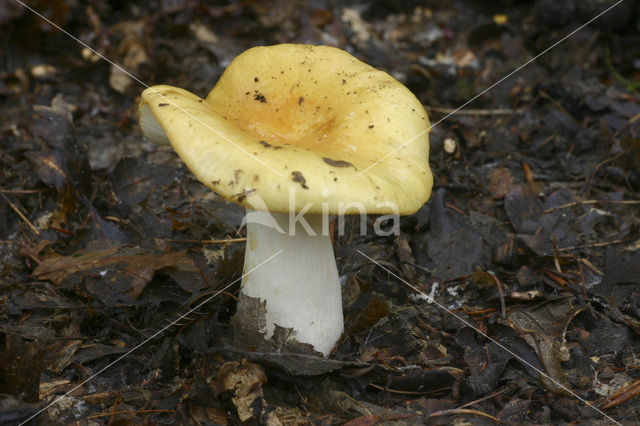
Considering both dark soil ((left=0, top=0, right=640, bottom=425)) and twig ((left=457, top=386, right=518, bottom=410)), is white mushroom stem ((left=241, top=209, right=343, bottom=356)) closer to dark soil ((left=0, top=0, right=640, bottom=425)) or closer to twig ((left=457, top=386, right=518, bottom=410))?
dark soil ((left=0, top=0, right=640, bottom=425))

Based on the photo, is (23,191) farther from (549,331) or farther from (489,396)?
(549,331)

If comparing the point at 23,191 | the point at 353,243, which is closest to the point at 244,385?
the point at 353,243

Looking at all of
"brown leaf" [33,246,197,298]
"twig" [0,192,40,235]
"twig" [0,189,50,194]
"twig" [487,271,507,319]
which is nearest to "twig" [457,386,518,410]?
"twig" [487,271,507,319]

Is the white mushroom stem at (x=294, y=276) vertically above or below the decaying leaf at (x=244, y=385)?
above

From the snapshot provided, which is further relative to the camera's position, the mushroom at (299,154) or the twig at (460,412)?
the twig at (460,412)

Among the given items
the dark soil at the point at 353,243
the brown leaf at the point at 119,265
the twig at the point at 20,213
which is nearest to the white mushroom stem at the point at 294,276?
the dark soil at the point at 353,243

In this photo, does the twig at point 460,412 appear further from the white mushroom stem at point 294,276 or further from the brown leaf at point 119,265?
the brown leaf at point 119,265
